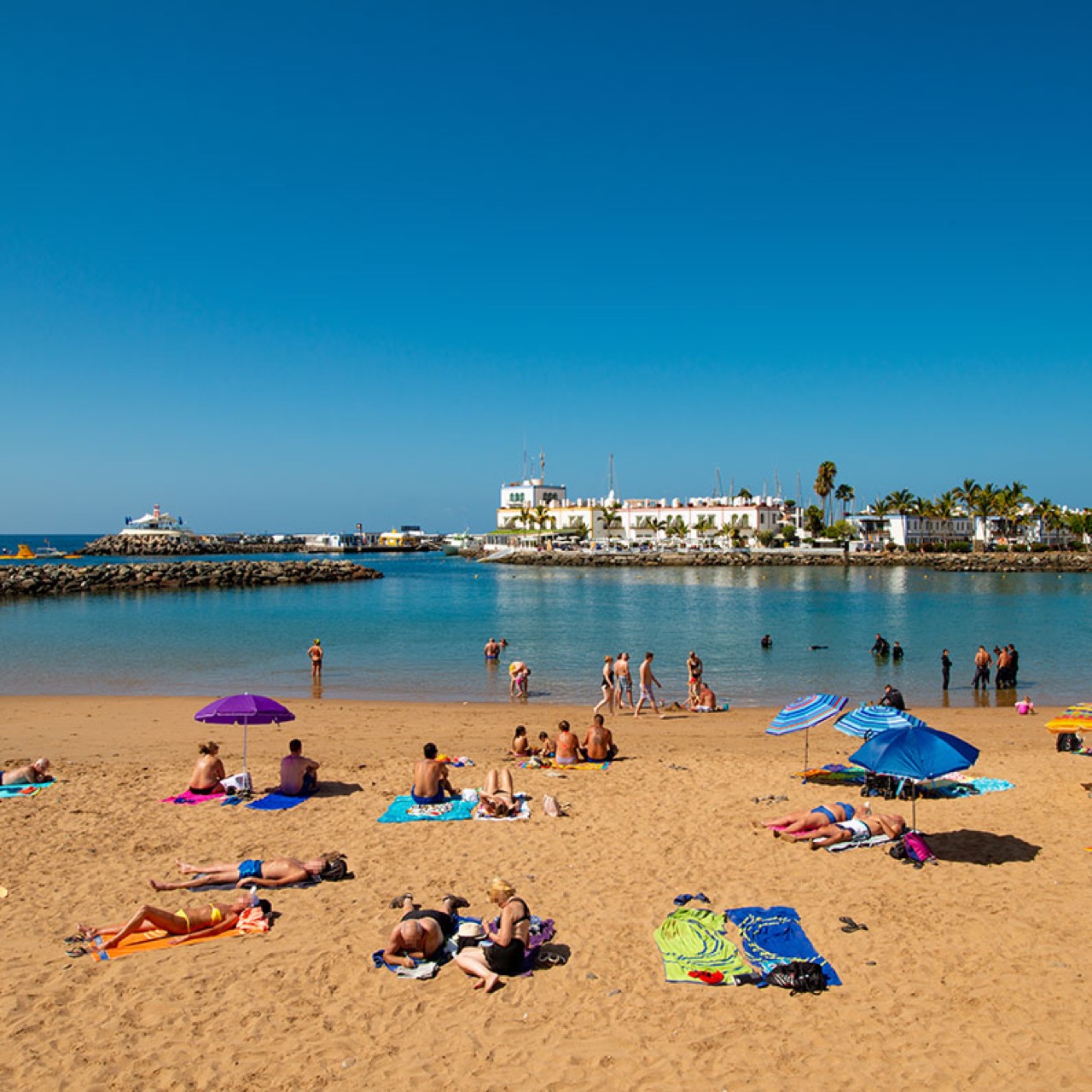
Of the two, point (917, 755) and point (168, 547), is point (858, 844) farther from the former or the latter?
point (168, 547)

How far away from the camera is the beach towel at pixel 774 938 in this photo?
6.42 m

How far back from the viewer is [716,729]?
16.6m

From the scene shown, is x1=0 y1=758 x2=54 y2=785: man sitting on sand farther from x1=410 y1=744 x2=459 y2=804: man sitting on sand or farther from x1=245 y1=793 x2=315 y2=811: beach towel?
x1=410 y1=744 x2=459 y2=804: man sitting on sand

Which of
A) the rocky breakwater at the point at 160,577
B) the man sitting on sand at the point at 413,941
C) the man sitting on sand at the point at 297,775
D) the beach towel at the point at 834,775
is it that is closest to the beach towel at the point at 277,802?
the man sitting on sand at the point at 297,775

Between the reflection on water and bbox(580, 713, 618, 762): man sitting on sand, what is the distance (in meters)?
7.62

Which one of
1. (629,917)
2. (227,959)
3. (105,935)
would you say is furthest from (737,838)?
(105,935)

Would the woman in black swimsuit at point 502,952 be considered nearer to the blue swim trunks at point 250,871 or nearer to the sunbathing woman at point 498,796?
the blue swim trunks at point 250,871

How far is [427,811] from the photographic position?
1020 cm

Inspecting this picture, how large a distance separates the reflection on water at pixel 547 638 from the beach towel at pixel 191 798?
1042cm

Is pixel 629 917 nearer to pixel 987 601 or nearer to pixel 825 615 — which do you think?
pixel 825 615

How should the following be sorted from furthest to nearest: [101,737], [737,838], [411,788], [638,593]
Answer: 1. [638,593]
2. [101,737]
3. [411,788]
4. [737,838]

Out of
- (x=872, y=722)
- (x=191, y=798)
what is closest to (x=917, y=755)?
(x=872, y=722)

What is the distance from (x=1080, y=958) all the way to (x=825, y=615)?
3811 cm

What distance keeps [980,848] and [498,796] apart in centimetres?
533
